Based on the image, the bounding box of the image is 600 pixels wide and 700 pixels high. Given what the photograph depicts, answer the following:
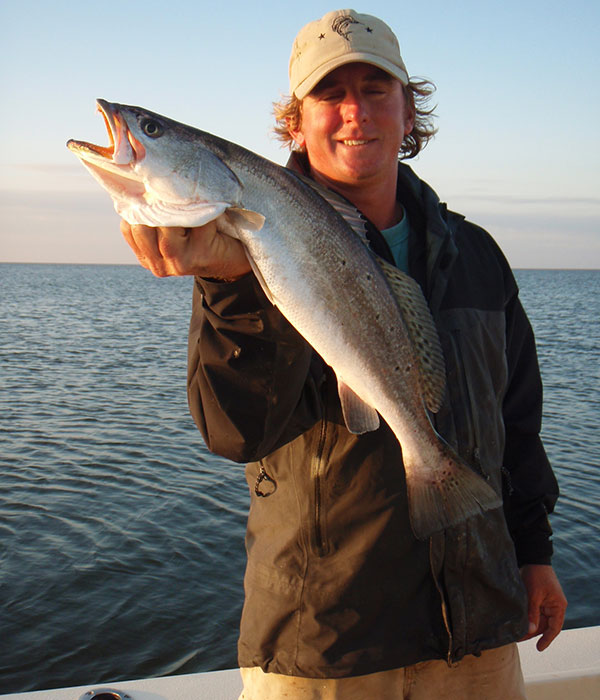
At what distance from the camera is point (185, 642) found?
693cm

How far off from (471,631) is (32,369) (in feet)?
60.5

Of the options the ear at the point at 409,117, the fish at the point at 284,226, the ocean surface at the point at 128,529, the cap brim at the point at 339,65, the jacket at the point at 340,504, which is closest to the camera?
the fish at the point at 284,226

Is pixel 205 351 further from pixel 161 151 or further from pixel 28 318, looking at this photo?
pixel 28 318

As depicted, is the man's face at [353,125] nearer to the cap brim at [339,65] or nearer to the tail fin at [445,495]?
the cap brim at [339,65]

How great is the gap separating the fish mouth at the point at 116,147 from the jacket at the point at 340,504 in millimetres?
432

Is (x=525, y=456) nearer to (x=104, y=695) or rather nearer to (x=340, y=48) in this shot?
(x=340, y=48)

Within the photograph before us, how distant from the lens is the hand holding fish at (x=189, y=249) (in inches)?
85.2

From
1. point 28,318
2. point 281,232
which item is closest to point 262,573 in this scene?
point 281,232

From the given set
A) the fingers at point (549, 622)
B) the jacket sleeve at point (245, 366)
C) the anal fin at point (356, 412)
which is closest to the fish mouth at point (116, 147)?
the jacket sleeve at point (245, 366)

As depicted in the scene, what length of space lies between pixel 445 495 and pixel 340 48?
1758 millimetres

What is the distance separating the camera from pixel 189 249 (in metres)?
2.16

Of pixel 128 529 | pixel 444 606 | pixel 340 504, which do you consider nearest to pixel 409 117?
pixel 340 504

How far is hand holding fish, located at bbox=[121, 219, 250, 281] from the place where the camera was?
85.2 inches

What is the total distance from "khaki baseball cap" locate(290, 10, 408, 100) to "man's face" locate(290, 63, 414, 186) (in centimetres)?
6
